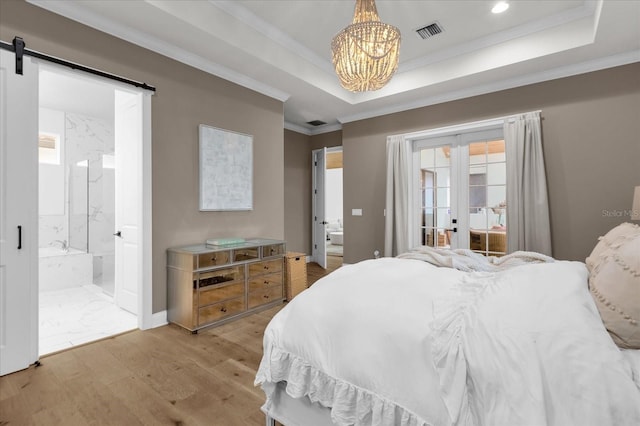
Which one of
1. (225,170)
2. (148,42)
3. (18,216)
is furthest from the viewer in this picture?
(225,170)

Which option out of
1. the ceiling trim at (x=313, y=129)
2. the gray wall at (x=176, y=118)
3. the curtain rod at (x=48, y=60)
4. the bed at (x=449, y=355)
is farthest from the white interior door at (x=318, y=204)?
the bed at (x=449, y=355)

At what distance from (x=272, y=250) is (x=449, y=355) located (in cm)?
298

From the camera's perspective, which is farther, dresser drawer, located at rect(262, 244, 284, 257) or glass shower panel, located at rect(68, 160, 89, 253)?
glass shower panel, located at rect(68, 160, 89, 253)

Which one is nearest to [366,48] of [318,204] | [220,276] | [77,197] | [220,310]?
[220,276]

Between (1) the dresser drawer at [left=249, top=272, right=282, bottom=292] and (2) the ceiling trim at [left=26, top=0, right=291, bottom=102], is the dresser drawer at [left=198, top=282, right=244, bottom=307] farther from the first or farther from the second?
(2) the ceiling trim at [left=26, top=0, right=291, bottom=102]

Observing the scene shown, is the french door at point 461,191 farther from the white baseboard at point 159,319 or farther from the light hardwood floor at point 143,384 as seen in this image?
the white baseboard at point 159,319

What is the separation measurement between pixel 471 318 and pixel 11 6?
3.74m

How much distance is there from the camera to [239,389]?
210 cm

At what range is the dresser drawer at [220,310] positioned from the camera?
3086 millimetres

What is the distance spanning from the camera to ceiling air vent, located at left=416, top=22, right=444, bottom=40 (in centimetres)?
355

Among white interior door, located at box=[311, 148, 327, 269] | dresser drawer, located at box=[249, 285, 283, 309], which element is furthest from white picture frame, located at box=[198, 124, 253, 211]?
white interior door, located at box=[311, 148, 327, 269]

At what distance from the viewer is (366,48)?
238cm

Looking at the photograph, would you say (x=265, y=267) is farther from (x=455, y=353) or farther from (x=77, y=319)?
(x=455, y=353)

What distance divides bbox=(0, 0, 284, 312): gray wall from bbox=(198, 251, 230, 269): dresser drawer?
0.51 metres
